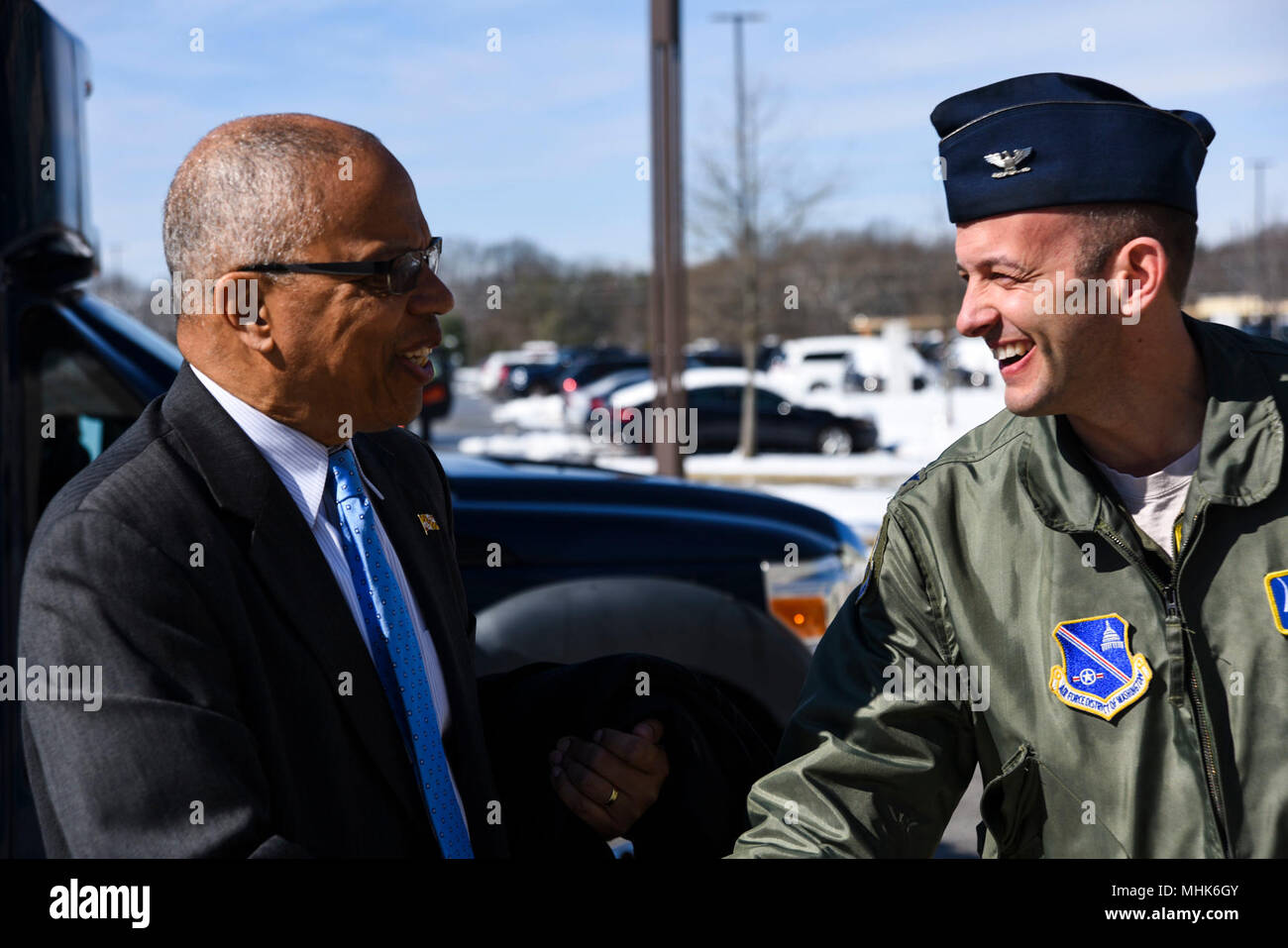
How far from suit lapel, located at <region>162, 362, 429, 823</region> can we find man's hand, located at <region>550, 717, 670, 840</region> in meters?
0.34

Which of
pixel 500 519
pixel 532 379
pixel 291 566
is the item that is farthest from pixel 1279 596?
pixel 532 379

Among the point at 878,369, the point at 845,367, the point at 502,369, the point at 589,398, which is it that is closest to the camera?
the point at 589,398

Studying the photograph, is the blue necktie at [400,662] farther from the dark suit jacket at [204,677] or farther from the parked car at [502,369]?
the parked car at [502,369]

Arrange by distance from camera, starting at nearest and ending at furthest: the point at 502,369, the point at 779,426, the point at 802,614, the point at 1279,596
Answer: the point at 1279,596 < the point at 802,614 < the point at 779,426 < the point at 502,369

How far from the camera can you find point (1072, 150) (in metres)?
1.90

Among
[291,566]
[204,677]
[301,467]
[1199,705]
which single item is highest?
[301,467]

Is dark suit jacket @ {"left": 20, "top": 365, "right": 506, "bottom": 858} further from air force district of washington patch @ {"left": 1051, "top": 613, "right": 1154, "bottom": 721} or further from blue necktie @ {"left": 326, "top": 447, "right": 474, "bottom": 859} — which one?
air force district of washington patch @ {"left": 1051, "top": 613, "right": 1154, "bottom": 721}

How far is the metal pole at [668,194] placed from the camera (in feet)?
38.2

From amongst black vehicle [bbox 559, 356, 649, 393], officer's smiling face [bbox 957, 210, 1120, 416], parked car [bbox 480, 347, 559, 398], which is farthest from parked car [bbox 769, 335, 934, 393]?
officer's smiling face [bbox 957, 210, 1120, 416]

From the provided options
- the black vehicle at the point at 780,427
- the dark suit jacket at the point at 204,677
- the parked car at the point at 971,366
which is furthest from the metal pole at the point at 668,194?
the parked car at the point at 971,366

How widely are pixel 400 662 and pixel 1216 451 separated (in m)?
1.23

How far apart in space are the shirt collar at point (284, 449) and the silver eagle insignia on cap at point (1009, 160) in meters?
1.11

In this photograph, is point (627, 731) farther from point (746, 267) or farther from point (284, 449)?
point (746, 267)
